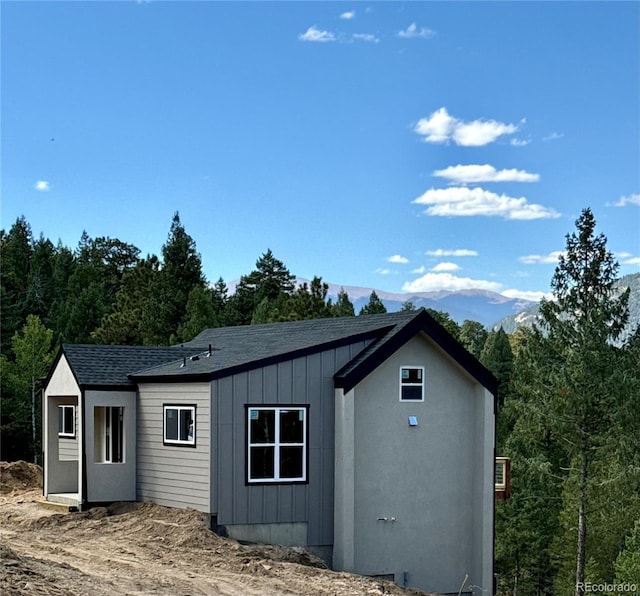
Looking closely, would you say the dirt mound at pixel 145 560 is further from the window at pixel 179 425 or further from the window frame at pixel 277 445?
the window at pixel 179 425

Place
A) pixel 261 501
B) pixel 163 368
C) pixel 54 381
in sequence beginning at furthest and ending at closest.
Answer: pixel 54 381, pixel 163 368, pixel 261 501

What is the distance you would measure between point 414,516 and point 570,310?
11.7 m

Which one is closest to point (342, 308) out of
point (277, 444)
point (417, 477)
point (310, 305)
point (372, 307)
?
point (310, 305)

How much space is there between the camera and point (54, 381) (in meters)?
22.6

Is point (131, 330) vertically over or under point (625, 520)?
over

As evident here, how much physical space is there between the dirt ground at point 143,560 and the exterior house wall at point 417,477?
1607 millimetres

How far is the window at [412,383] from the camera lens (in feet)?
64.6

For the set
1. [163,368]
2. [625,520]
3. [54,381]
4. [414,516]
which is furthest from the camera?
[625,520]

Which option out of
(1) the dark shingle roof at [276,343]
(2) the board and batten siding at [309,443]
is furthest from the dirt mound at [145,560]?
(1) the dark shingle roof at [276,343]

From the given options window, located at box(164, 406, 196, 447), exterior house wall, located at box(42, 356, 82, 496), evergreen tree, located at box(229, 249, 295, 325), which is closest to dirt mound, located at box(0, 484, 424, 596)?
window, located at box(164, 406, 196, 447)

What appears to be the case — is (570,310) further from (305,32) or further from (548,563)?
(548,563)

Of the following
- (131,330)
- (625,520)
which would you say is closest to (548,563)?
(625,520)

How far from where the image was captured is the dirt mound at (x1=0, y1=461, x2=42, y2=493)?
25.2 m

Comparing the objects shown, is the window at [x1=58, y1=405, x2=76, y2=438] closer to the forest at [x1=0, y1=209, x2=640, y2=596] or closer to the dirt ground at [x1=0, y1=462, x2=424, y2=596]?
the dirt ground at [x1=0, y1=462, x2=424, y2=596]
